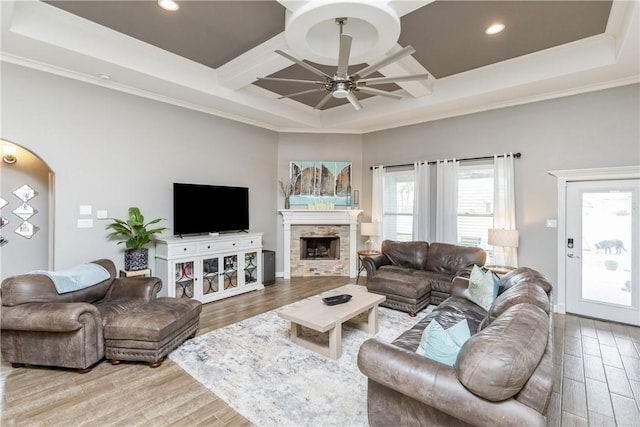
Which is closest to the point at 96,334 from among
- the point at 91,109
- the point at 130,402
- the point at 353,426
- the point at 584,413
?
the point at 130,402

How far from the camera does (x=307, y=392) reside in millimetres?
2465

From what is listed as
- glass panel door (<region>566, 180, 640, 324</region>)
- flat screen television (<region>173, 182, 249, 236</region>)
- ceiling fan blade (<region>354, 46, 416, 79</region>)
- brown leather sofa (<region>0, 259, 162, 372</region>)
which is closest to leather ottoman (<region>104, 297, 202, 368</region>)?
brown leather sofa (<region>0, 259, 162, 372</region>)

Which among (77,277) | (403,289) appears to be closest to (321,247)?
(403,289)

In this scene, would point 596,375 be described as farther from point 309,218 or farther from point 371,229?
point 309,218

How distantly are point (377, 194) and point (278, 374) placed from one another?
4.37 metres

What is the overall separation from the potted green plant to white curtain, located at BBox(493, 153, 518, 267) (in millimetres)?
5153

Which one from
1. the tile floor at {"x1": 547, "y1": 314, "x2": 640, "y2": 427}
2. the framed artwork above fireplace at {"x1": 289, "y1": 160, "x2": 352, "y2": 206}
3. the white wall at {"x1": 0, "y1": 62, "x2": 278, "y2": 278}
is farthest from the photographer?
the framed artwork above fireplace at {"x1": 289, "y1": 160, "x2": 352, "y2": 206}

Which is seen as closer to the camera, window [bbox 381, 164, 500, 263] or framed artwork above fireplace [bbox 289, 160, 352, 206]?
window [bbox 381, 164, 500, 263]

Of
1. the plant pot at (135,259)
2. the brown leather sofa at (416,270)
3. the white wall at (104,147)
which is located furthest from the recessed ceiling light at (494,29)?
the plant pot at (135,259)

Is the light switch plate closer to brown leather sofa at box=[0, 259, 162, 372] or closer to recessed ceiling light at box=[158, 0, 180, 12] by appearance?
brown leather sofa at box=[0, 259, 162, 372]

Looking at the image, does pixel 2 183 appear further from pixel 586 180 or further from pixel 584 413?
pixel 586 180

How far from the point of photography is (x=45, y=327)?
2570 mm

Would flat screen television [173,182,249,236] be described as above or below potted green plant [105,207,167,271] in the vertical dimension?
above

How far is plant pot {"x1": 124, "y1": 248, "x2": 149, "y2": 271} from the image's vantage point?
13.6ft
